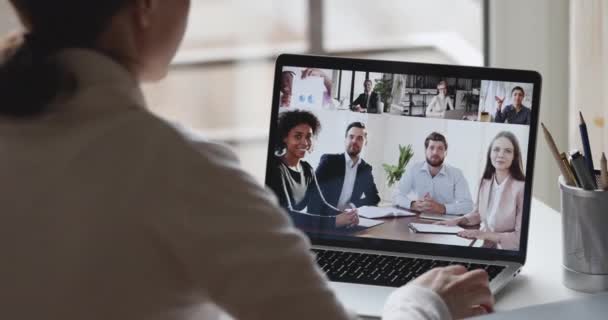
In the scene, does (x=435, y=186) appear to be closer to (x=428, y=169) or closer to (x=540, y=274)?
(x=428, y=169)

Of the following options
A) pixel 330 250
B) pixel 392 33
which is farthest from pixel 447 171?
pixel 392 33

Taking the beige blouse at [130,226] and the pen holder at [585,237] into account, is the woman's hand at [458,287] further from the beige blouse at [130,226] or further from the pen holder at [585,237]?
the beige blouse at [130,226]

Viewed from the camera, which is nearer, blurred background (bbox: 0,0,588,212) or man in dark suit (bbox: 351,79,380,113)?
man in dark suit (bbox: 351,79,380,113)

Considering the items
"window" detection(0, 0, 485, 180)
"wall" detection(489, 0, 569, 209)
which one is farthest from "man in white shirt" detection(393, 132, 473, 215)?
"window" detection(0, 0, 485, 180)

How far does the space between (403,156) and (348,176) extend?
84 mm

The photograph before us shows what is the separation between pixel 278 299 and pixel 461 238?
0.60m

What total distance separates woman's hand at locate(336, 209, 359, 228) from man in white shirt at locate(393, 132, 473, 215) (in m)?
0.06

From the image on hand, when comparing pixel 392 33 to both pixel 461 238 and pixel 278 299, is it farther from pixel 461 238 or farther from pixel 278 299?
pixel 278 299

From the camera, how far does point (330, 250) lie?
1227 millimetres

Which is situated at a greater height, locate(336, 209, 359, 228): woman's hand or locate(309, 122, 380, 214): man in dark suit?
locate(309, 122, 380, 214): man in dark suit

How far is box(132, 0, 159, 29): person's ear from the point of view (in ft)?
2.29

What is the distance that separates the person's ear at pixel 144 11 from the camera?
2.29 ft

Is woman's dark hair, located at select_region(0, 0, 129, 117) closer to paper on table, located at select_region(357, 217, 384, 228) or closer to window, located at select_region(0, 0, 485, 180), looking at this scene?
paper on table, located at select_region(357, 217, 384, 228)

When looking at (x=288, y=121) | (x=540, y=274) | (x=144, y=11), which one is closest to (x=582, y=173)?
(x=540, y=274)
